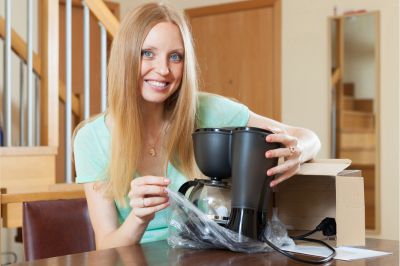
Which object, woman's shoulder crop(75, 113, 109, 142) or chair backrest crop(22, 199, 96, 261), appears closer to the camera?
chair backrest crop(22, 199, 96, 261)

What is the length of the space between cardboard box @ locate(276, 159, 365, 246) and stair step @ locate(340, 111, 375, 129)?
262cm

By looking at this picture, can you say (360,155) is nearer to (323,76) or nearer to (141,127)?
(323,76)

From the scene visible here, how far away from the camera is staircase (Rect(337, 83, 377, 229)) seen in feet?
12.3

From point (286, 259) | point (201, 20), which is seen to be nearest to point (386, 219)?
point (201, 20)

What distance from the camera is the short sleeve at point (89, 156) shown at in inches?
53.7

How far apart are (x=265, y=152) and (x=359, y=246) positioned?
281 mm

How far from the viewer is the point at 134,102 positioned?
53.3 inches

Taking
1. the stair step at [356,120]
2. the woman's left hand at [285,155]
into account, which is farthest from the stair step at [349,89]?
the woman's left hand at [285,155]

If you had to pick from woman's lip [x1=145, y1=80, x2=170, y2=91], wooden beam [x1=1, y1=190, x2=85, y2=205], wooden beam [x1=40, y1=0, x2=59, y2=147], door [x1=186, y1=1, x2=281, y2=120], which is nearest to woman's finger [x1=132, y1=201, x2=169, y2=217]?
woman's lip [x1=145, y1=80, x2=170, y2=91]

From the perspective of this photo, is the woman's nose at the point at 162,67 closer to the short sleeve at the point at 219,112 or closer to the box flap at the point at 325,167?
the short sleeve at the point at 219,112

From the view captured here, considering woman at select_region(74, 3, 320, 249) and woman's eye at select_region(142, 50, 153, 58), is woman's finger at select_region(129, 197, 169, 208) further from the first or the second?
woman's eye at select_region(142, 50, 153, 58)

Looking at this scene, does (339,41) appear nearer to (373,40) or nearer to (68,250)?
(373,40)

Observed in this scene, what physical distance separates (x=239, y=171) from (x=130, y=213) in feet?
0.94

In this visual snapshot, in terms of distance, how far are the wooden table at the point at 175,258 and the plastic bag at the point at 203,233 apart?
0.02 m
